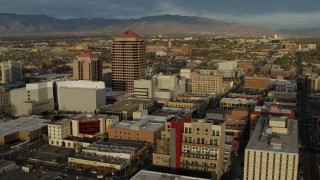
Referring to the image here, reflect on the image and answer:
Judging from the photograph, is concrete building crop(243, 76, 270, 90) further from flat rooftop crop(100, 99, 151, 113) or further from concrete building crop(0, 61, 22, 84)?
concrete building crop(0, 61, 22, 84)

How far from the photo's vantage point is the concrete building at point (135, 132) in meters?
32.7

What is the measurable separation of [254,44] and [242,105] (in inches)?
3810

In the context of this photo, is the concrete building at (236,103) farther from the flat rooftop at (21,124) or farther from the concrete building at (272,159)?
the flat rooftop at (21,124)

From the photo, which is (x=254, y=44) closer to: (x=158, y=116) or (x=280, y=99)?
(x=280, y=99)

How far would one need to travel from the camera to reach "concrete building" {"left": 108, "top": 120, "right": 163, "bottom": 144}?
32.7 meters

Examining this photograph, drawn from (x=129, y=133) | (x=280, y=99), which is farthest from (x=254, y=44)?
(x=129, y=133)

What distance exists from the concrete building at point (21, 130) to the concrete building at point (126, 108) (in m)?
6.53

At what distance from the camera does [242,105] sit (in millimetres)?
44125

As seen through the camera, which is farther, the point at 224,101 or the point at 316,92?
the point at 316,92

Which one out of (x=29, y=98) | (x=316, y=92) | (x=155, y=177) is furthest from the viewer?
(x=316, y=92)

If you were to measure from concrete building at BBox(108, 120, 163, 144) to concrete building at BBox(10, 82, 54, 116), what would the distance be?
13.8m

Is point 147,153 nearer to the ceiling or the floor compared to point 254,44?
nearer to the floor

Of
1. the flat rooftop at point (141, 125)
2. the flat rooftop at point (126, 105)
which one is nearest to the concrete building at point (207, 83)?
the flat rooftop at point (126, 105)

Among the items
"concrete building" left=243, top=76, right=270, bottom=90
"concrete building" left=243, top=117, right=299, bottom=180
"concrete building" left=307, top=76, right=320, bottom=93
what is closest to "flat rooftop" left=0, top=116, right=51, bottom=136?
"concrete building" left=243, top=117, right=299, bottom=180
